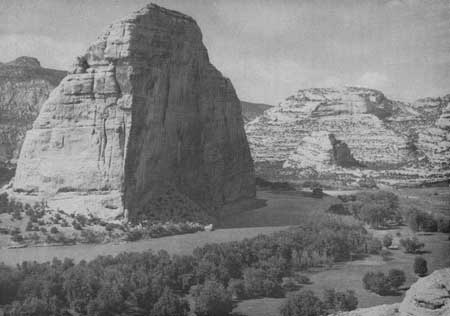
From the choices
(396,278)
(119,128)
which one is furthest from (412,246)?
(119,128)

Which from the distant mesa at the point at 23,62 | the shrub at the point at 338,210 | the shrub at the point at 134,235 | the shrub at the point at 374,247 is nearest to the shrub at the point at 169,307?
the shrub at the point at 134,235

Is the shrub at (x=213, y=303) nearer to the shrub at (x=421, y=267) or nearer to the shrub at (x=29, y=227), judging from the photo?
the shrub at (x=421, y=267)

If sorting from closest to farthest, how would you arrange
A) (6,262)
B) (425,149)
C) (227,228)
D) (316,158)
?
(6,262) < (227,228) < (425,149) < (316,158)

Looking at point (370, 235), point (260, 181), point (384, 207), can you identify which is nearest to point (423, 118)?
point (260, 181)

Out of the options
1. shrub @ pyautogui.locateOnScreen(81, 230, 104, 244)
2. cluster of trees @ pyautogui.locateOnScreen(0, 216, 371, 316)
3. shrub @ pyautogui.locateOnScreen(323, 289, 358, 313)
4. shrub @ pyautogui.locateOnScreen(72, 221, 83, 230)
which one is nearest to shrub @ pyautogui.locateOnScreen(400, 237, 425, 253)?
cluster of trees @ pyautogui.locateOnScreen(0, 216, 371, 316)

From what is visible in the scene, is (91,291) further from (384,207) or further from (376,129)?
(376,129)

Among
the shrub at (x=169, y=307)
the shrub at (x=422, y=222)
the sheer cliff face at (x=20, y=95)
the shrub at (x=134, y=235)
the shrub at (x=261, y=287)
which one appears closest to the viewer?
the shrub at (x=169, y=307)
